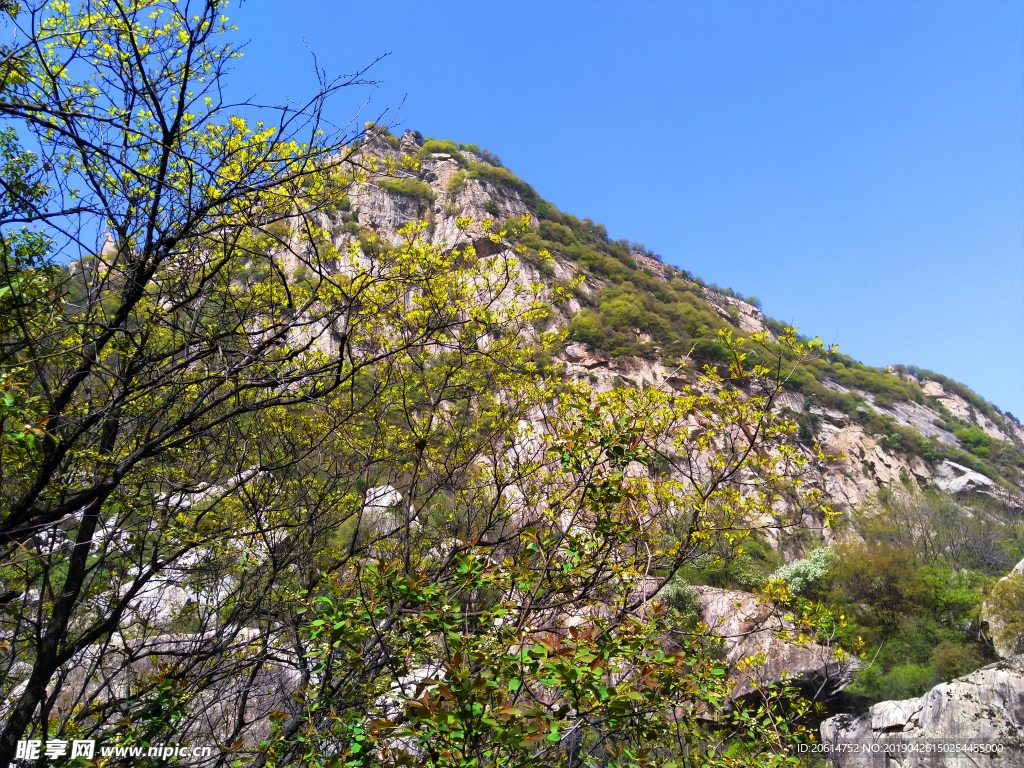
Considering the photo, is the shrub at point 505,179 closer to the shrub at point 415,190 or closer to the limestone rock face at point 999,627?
the shrub at point 415,190

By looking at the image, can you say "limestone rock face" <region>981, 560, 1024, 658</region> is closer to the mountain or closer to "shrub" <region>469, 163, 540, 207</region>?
the mountain

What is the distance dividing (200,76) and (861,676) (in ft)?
66.4

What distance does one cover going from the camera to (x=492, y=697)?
193 cm

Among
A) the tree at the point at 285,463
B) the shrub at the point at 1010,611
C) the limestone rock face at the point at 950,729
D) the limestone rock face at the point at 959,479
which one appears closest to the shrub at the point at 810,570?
the shrub at the point at 1010,611

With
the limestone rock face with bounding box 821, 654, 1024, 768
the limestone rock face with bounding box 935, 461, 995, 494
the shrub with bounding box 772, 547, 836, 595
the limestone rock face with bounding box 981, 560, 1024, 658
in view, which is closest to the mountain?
the limestone rock face with bounding box 935, 461, 995, 494

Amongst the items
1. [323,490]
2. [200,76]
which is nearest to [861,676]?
[323,490]

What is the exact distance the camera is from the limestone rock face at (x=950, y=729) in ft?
36.9

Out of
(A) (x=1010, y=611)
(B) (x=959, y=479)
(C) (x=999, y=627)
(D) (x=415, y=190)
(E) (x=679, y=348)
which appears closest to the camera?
(A) (x=1010, y=611)

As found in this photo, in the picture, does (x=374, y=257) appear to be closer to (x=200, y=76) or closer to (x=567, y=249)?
(x=200, y=76)

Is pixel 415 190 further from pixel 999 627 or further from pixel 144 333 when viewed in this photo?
pixel 144 333

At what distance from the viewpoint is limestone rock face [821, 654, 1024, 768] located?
36.9 ft

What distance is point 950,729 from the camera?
11719 millimetres

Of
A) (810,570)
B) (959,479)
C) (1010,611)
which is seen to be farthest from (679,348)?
(959,479)

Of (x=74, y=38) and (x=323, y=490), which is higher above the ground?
(x=74, y=38)
